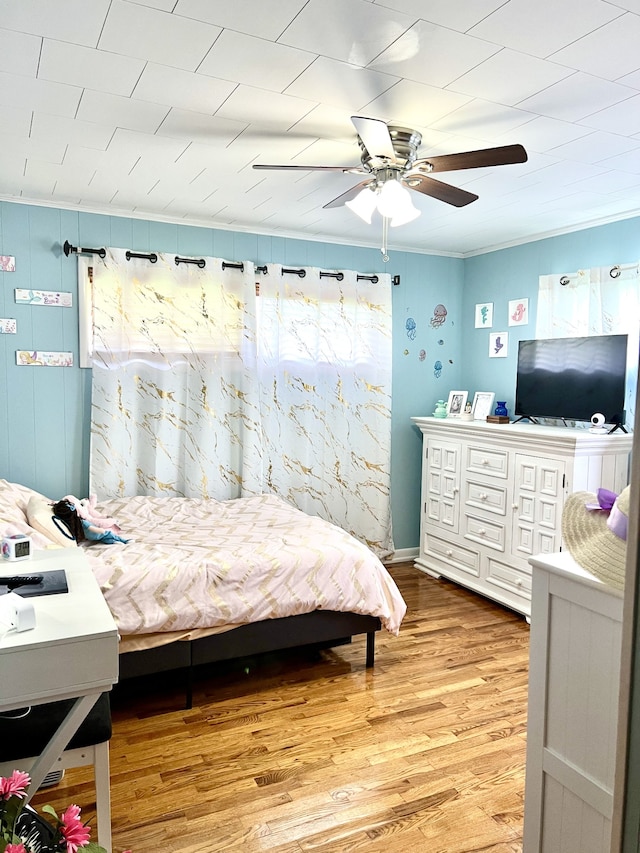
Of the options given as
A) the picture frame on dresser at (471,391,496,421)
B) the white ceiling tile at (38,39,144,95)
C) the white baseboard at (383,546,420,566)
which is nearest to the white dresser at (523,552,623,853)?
the white ceiling tile at (38,39,144,95)

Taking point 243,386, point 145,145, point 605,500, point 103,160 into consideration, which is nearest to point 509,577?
point 243,386

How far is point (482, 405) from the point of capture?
4.79 metres

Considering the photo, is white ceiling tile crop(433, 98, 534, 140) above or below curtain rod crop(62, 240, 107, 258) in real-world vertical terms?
above

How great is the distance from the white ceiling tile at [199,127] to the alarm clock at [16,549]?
171 cm

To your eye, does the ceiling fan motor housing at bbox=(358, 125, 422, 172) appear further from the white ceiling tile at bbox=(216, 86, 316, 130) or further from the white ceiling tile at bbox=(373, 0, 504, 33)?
the white ceiling tile at bbox=(373, 0, 504, 33)

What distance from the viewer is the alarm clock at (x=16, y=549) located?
208 cm

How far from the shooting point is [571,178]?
10.5 feet

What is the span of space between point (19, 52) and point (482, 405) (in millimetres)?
3700

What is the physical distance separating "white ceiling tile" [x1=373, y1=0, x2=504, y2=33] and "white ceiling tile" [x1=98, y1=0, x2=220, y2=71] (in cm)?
55

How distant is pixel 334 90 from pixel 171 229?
2.24 meters

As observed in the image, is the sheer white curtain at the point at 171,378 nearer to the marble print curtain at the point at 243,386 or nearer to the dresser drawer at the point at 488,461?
the marble print curtain at the point at 243,386

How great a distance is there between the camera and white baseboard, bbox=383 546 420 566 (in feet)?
16.5

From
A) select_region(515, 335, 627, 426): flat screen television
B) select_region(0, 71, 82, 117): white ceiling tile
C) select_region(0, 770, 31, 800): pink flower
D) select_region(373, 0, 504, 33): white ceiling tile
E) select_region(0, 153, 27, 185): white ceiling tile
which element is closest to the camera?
select_region(0, 770, 31, 800): pink flower

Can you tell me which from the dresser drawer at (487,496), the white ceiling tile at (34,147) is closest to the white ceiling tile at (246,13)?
the white ceiling tile at (34,147)
